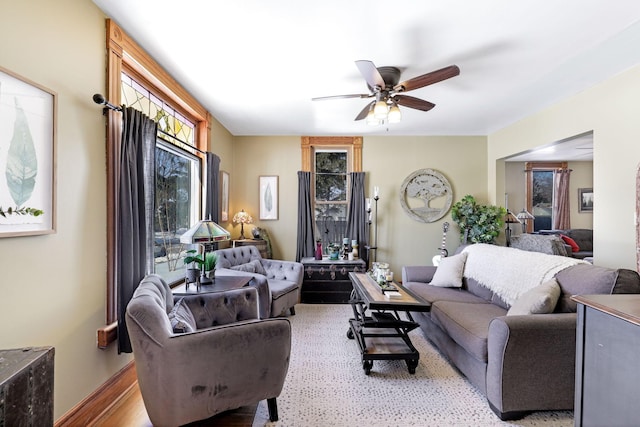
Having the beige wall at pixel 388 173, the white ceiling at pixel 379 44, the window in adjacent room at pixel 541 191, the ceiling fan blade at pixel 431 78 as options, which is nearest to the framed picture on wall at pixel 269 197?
the beige wall at pixel 388 173

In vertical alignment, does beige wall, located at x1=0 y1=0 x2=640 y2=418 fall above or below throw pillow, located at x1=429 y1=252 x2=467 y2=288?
above

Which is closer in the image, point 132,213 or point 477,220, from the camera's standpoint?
point 132,213

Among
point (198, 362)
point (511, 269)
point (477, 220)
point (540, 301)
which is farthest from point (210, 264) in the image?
point (477, 220)

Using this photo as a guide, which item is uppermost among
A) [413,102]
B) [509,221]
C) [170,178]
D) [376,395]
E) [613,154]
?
[413,102]

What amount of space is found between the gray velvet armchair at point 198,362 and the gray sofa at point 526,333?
4.57 feet

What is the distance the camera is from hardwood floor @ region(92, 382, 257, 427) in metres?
1.86

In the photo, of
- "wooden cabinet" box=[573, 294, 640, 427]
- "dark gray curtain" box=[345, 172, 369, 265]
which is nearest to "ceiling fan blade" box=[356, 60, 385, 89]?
"wooden cabinet" box=[573, 294, 640, 427]

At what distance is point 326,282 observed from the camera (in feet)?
14.6

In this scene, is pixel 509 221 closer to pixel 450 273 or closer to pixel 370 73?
pixel 450 273

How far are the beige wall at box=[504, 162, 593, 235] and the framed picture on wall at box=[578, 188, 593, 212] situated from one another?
0.07 meters

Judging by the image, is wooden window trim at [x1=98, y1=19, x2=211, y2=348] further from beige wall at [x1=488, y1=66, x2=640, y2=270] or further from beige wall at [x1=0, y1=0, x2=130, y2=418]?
beige wall at [x1=488, y1=66, x2=640, y2=270]

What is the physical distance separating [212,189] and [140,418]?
2.55m

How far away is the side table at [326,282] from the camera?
445cm

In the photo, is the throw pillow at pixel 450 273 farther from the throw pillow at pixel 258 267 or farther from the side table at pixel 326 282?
the throw pillow at pixel 258 267
